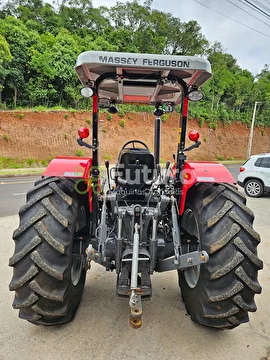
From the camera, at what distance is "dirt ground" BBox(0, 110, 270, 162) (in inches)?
802

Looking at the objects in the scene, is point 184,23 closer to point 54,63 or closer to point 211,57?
point 211,57

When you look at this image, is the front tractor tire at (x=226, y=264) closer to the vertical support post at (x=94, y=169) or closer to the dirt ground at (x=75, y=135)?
the vertical support post at (x=94, y=169)

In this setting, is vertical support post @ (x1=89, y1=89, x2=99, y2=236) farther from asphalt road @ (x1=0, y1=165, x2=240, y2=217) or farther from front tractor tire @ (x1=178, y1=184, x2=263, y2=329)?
asphalt road @ (x1=0, y1=165, x2=240, y2=217)

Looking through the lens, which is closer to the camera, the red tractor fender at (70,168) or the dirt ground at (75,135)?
the red tractor fender at (70,168)

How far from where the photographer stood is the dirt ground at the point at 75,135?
20.4 m

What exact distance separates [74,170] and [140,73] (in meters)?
1.14

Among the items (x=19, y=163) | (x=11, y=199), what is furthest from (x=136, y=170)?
(x=19, y=163)

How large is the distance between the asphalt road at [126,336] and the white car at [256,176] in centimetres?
703

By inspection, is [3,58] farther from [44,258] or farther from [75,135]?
[44,258]

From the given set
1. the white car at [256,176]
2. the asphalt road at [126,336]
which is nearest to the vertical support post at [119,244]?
the asphalt road at [126,336]

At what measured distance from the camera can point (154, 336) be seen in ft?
7.87

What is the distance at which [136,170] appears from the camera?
2906mm

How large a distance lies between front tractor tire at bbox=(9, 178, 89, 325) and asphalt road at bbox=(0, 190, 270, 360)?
0.24m
